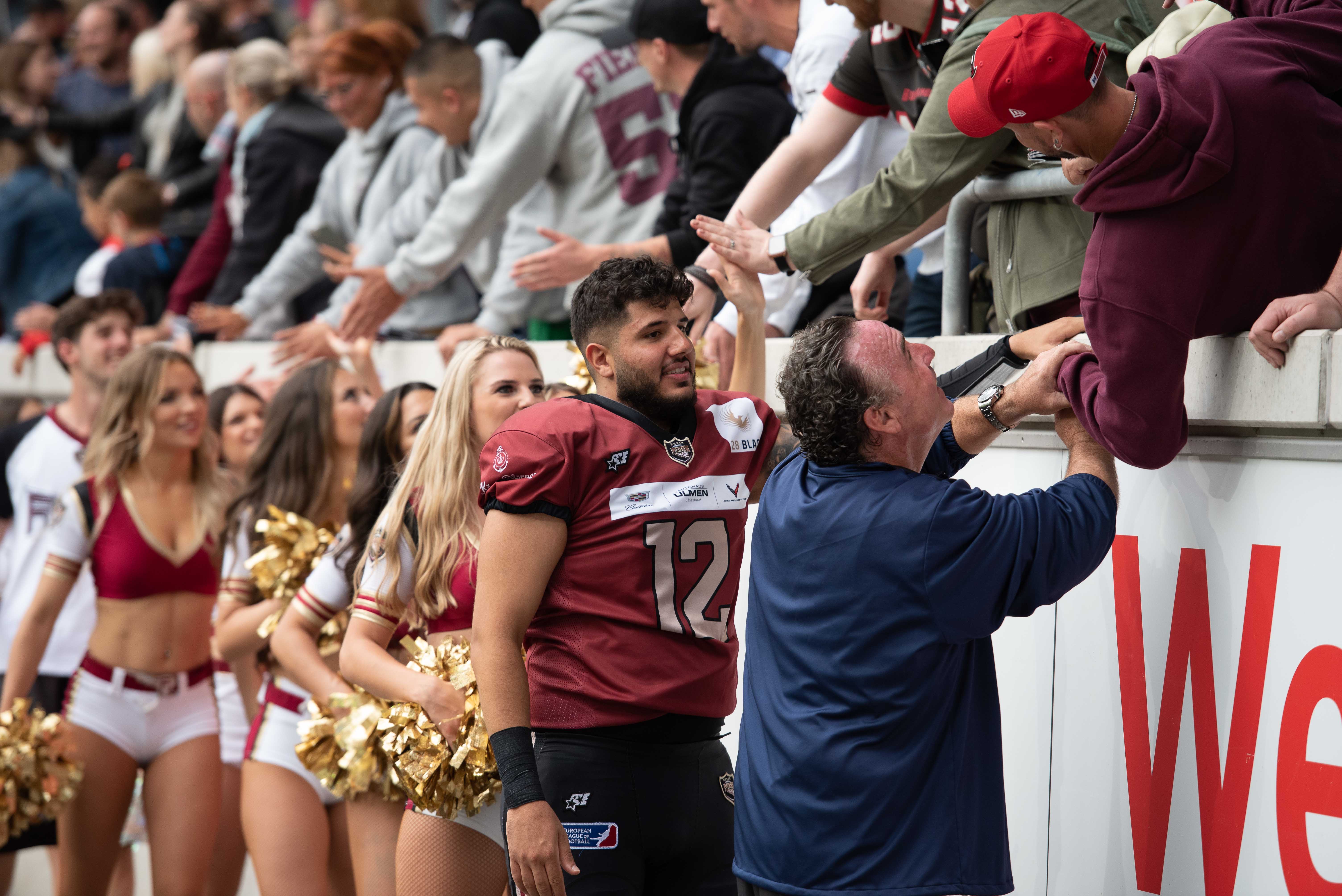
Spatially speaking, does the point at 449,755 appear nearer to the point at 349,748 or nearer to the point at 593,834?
the point at 349,748

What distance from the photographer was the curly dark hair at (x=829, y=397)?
2463mm

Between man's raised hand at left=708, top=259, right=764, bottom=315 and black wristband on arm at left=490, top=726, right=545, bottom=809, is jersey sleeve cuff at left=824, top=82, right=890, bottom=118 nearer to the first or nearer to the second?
man's raised hand at left=708, top=259, right=764, bottom=315

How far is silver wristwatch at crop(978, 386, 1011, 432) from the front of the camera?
2643 millimetres

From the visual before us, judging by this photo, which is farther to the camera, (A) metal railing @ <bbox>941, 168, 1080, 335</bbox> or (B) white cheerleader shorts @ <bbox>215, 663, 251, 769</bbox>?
(B) white cheerleader shorts @ <bbox>215, 663, 251, 769</bbox>

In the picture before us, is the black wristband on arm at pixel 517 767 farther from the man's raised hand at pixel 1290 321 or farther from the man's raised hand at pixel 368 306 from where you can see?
the man's raised hand at pixel 368 306

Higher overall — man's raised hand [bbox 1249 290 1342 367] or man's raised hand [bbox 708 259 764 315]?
man's raised hand [bbox 1249 290 1342 367]

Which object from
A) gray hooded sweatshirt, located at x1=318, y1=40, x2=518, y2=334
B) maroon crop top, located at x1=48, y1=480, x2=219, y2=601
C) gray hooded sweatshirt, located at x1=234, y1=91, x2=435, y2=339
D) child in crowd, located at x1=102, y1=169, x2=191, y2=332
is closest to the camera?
maroon crop top, located at x1=48, y1=480, x2=219, y2=601

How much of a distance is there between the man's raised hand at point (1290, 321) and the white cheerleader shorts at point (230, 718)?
3991 millimetres

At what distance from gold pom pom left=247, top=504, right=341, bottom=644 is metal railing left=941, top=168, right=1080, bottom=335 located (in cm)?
202

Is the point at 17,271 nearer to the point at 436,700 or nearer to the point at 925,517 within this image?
the point at 436,700

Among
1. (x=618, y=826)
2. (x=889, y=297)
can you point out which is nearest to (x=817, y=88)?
(x=889, y=297)

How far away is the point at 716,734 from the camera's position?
→ 303 centimetres

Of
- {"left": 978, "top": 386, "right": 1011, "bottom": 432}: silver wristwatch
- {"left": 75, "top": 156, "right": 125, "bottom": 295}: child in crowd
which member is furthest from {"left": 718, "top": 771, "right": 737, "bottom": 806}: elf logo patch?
{"left": 75, "top": 156, "right": 125, "bottom": 295}: child in crowd

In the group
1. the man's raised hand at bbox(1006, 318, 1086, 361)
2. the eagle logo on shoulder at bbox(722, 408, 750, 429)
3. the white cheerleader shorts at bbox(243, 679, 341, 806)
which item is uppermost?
the man's raised hand at bbox(1006, 318, 1086, 361)
